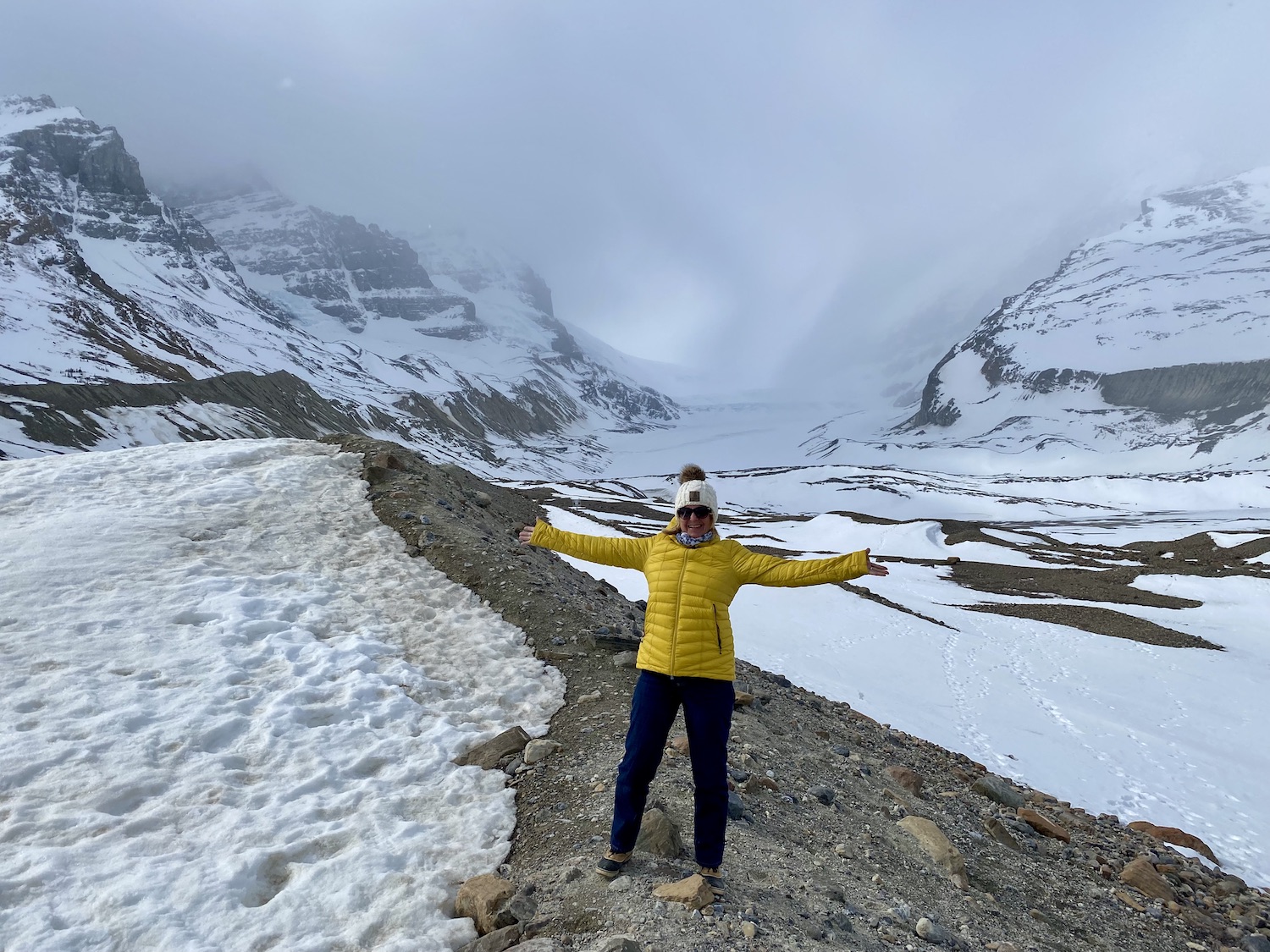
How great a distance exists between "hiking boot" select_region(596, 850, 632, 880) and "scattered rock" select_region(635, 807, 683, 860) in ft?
0.91

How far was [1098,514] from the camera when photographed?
319 ft

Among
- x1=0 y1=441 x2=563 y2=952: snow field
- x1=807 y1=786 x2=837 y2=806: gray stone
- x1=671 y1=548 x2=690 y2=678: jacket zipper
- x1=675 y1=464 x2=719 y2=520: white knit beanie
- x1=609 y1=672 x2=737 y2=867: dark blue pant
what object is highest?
x1=675 y1=464 x2=719 y2=520: white knit beanie

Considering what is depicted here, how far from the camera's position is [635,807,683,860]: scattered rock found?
521 centimetres

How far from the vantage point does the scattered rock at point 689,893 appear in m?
4.55

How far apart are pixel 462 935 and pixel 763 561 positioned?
3545 millimetres

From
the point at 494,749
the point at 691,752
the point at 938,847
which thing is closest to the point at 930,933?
the point at 938,847

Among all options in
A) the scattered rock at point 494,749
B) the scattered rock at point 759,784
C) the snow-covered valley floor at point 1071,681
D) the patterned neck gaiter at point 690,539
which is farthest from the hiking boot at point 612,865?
the snow-covered valley floor at point 1071,681

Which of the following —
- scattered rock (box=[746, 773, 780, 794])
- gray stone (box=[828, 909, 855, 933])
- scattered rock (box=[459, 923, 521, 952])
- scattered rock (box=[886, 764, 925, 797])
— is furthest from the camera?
scattered rock (box=[886, 764, 925, 797])

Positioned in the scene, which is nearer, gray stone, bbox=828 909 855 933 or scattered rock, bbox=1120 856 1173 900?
gray stone, bbox=828 909 855 933

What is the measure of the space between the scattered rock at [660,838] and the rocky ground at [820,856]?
0.02 meters

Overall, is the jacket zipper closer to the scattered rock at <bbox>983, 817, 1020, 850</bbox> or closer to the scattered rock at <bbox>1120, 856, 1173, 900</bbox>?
the scattered rock at <bbox>983, 817, 1020, 850</bbox>

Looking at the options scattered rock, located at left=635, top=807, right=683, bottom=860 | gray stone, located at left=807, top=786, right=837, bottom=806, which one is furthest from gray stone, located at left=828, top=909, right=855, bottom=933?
gray stone, located at left=807, top=786, right=837, bottom=806

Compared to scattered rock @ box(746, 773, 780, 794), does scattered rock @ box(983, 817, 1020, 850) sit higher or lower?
lower

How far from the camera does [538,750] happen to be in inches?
276
